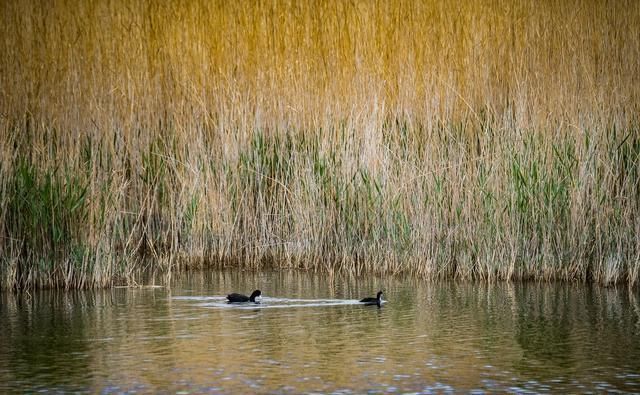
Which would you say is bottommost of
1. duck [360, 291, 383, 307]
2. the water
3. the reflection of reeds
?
the water

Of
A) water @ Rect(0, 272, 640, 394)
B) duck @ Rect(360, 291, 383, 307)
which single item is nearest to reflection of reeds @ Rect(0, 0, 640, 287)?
water @ Rect(0, 272, 640, 394)

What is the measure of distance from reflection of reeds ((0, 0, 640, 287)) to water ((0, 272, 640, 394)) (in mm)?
409

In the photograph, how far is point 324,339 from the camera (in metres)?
6.04

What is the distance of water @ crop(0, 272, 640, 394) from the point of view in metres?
5.10

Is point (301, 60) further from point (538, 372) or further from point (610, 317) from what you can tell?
point (538, 372)

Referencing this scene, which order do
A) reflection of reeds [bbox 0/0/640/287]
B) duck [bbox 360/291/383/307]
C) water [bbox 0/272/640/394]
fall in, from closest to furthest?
water [bbox 0/272/640/394]
duck [bbox 360/291/383/307]
reflection of reeds [bbox 0/0/640/287]

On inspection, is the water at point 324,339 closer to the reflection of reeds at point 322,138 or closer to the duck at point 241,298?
the duck at point 241,298

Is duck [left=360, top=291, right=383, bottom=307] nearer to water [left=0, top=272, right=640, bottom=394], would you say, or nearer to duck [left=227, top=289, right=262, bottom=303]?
water [left=0, top=272, right=640, bottom=394]

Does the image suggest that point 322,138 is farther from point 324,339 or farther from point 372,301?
point 324,339

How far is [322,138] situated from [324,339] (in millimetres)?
3230

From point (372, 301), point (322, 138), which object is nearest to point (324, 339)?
point (372, 301)

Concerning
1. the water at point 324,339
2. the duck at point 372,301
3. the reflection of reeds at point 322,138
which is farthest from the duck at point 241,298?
the reflection of reeds at point 322,138

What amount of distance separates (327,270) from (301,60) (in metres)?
2.40

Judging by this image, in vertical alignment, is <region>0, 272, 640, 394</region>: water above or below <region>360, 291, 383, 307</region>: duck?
below
